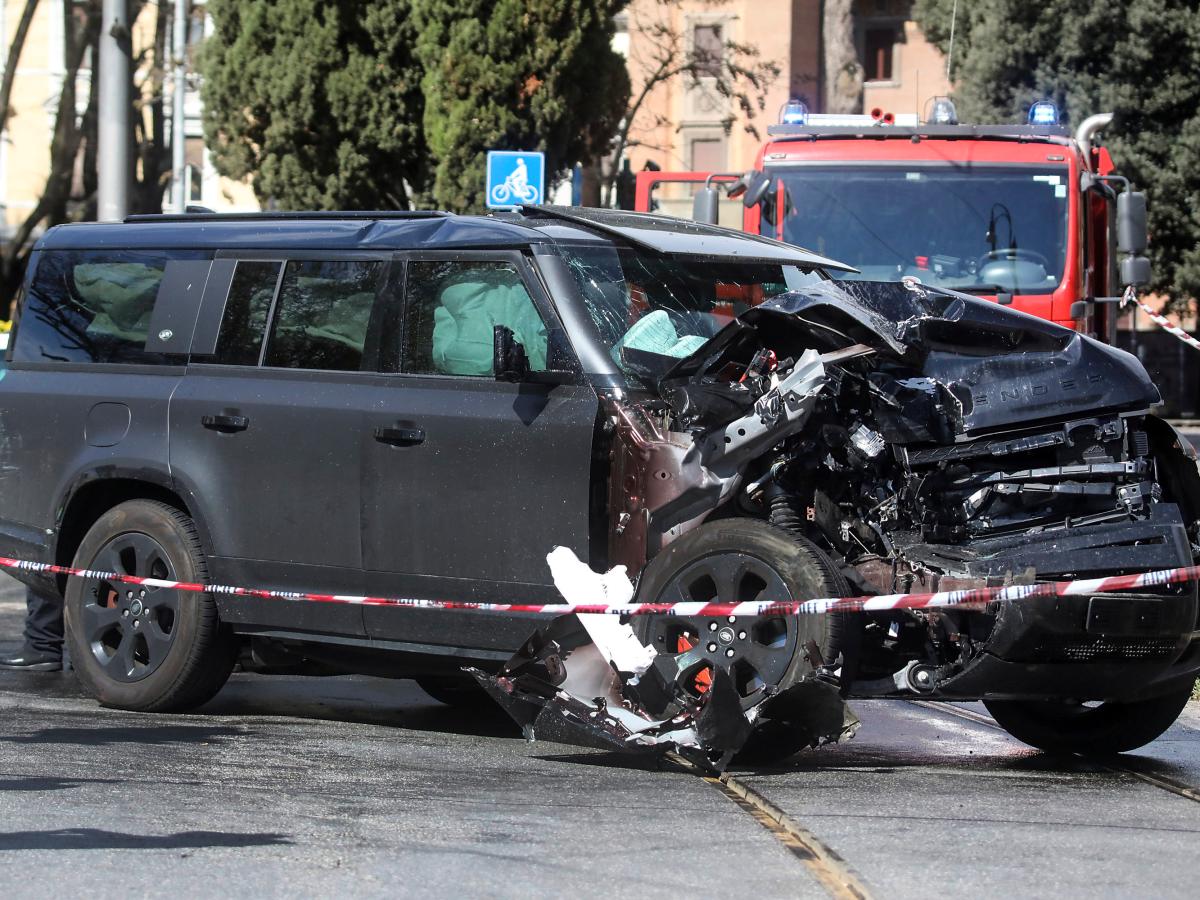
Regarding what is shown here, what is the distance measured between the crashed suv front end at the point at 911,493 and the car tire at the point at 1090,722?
31 cm

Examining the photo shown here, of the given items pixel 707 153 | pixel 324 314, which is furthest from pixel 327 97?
pixel 707 153

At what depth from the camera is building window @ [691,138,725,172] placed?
54594 millimetres

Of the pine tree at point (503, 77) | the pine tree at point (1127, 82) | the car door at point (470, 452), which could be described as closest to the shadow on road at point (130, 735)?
the car door at point (470, 452)

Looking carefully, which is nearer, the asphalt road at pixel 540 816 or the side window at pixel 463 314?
the asphalt road at pixel 540 816

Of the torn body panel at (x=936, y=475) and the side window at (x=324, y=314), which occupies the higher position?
the side window at (x=324, y=314)

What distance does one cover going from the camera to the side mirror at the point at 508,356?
6500 mm

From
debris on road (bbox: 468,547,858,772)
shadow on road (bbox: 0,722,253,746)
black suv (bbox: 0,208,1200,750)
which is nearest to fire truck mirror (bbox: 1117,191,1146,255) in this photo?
black suv (bbox: 0,208,1200,750)

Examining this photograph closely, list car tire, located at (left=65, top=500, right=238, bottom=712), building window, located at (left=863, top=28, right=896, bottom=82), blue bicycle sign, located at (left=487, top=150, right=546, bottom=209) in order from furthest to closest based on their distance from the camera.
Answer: building window, located at (left=863, top=28, right=896, bottom=82), blue bicycle sign, located at (left=487, top=150, right=546, bottom=209), car tire, located at (left=65, top=500, right=238, bottom=712)

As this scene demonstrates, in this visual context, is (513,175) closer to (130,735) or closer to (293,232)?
(293,232)

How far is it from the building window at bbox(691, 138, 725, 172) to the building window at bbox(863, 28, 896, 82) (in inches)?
178

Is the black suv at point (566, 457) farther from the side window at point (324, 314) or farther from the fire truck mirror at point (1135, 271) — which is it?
the fire truck mirror at point (1135, 271)

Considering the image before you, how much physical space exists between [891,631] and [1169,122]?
92.0 feet

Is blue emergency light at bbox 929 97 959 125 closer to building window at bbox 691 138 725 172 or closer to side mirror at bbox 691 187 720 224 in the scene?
side mirror at bbox 691 187 720 224

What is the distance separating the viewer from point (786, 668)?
19.7 feet
